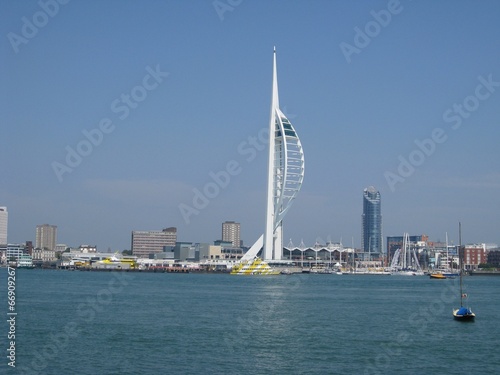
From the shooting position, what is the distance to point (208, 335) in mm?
23734

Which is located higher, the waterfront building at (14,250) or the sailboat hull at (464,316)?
the waterfront building at (14,250)

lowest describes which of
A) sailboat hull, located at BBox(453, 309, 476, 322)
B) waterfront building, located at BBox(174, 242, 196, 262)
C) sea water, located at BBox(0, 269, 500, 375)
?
sea water, located at BBox(0, 269, 500, 375)

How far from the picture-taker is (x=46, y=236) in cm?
18112

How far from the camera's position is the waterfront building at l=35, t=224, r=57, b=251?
179250 mm

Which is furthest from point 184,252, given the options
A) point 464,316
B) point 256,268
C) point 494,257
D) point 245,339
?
point 245,339

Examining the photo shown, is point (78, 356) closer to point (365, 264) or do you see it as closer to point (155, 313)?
point (155, 313)

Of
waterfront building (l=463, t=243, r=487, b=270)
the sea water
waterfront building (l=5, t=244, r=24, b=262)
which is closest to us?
the sea water

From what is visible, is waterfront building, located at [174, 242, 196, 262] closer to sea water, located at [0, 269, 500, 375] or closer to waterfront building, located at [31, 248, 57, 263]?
waterfront building, located at [31, 248, 57, 263]

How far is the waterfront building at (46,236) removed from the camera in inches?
7057

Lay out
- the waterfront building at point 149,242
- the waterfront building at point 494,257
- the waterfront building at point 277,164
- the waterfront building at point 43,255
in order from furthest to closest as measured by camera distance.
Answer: the waterfront building at point 149,242 < the waterfront building at point 43,255 < the waterfront building at point 494,257 < the waterfront building at point 277,164

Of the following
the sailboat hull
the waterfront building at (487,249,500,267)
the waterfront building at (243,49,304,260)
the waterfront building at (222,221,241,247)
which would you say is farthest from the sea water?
the waterfront building at (222,221,241,247)

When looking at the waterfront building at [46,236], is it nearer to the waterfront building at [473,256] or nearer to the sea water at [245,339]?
the waterfront building at [473,256]

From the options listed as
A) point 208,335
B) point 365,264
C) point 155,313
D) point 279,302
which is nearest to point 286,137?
point 279,302

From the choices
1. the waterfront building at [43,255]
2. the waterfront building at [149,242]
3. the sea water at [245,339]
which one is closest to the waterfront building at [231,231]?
the waterfront building at [149,242]
